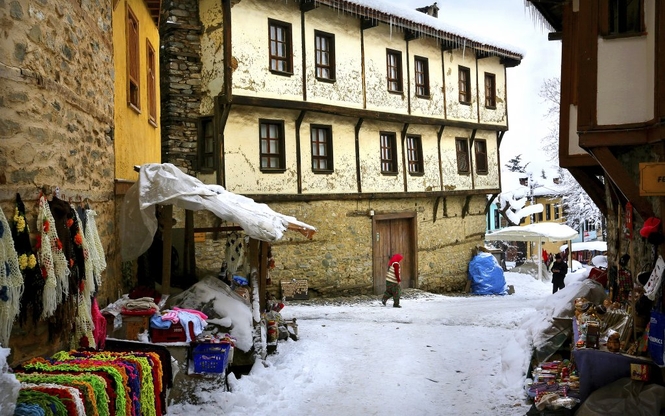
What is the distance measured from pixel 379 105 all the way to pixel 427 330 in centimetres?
840

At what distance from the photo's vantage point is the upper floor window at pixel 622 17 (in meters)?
7.35

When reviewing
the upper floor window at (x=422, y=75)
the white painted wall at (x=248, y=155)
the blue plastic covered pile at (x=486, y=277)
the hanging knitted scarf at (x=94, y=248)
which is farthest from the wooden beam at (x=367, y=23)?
the hanging knitted scarf at (x=94, y=248)

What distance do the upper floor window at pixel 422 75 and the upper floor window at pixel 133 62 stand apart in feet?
39.4

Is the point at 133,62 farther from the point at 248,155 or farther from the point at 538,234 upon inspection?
the point at 538,234

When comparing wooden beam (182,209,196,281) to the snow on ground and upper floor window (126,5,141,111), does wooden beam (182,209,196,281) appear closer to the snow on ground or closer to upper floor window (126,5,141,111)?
the snow on ground

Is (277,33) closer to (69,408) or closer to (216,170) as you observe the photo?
(216,170)

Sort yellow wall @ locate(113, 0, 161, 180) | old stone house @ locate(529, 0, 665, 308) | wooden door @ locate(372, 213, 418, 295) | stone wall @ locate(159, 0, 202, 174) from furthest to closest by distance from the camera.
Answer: wooden door @ locate(372, 213, 418, 295) → stone wall @ locate(159, 0, 202, 174) → yellow wall @ locate(113, 0, 161, 180) → old stone house @ locate(529, 0, 665, 308)

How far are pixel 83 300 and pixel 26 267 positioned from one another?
117 centimetres

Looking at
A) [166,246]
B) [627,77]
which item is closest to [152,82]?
[166,246]

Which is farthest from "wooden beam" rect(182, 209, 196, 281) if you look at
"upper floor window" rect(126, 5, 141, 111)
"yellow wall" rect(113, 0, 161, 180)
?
"upper floor window" rect(126, 5, 141, 111)

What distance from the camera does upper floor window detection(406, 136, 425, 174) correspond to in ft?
65.8

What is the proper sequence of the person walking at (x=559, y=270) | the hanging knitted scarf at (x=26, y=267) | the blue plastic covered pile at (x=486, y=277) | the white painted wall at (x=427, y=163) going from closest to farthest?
1. the hanging knitted scarf at (x=26, y=267)
2. the person walking at (x=559, y=270)
3. the white painted wall at (x=427, y=163)
4. the blue plastic covered pile at (x=486, y=277)

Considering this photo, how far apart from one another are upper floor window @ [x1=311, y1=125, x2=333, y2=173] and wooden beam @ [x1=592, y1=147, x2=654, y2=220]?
10675 millimetres

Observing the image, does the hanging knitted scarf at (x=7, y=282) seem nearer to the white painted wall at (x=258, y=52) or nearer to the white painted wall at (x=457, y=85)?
the white painted wall at (x=258, y=52)
